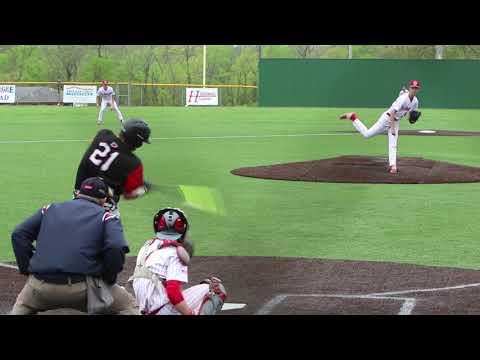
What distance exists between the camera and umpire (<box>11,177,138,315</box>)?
6.06 metres

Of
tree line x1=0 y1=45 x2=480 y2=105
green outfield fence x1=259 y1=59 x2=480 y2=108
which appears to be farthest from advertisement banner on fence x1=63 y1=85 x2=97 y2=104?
tree line x1=0 y1=45 x2=480 y2=105

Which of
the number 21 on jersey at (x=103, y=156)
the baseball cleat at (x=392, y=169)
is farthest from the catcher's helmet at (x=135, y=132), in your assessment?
the baseball cleat at (x=392, y=169)

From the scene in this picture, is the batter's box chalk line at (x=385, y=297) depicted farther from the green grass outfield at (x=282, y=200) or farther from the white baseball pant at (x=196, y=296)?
the green grass outfield at (x=282, y=200)

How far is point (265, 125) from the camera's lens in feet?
116

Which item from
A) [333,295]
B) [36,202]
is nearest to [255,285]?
[333,295]

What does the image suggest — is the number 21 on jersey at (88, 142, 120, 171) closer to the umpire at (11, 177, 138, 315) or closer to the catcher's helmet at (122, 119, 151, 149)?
the catcher's helmet at (122, 119, 151, 149)

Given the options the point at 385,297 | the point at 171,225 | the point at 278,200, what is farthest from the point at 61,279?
the point at 278,200

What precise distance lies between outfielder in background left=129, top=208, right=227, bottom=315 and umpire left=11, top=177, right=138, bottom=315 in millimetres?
216

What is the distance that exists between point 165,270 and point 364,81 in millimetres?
45793

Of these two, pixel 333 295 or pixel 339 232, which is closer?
pixel 333 295

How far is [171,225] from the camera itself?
21.0ft
